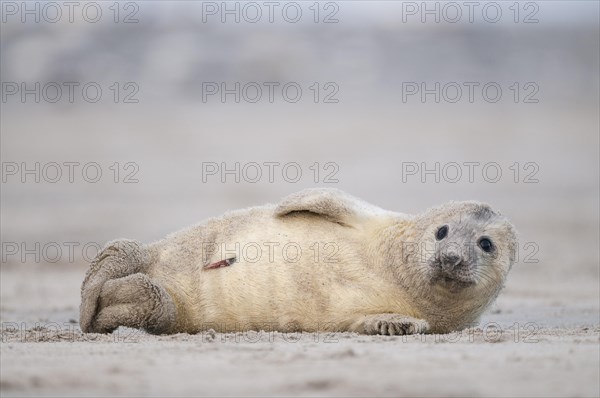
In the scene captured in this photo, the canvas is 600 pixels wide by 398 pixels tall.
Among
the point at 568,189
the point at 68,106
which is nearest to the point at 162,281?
the point at 568,189

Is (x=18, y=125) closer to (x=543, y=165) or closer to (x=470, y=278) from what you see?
(x=543, y=165)

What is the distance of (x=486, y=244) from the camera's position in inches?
331

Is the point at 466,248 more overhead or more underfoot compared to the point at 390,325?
more overhead

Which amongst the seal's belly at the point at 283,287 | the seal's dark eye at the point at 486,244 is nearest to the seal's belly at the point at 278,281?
the seal's belly at the point at 283,287

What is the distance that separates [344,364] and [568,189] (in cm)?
1777

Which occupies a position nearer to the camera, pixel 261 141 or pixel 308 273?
pixel 308 273

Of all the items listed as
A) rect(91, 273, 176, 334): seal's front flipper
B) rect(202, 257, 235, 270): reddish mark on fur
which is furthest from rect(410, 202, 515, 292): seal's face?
rect(91, 273, 176, 334): seal's front flipper

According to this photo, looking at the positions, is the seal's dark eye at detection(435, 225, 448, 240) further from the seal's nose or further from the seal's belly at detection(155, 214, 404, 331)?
the seal's belly at detection(155, 214, 404, 331)

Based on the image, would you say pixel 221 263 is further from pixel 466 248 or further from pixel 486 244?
pixel 486 244

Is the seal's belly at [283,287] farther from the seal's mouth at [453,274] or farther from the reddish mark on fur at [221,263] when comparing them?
the seal's mouth at [453,274]

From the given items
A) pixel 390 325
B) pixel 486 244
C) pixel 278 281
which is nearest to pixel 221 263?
pixel 278 281

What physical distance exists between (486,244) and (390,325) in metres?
1.01

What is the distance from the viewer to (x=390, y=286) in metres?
8.43

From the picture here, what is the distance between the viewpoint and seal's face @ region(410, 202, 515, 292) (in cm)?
820
